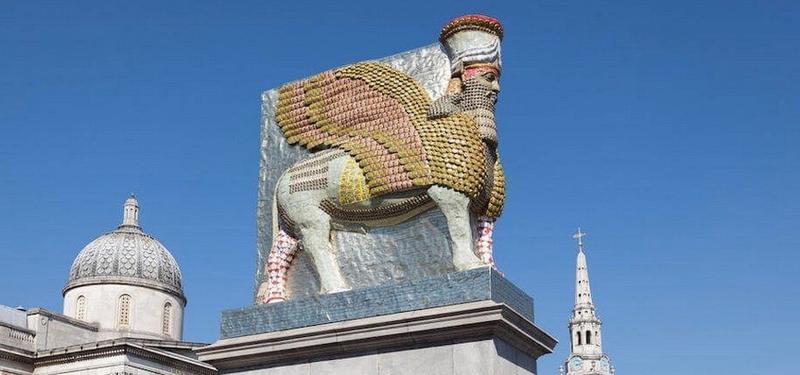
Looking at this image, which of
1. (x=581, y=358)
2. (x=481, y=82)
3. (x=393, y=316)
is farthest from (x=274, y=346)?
(x=581, y=358)

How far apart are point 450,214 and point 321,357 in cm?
233

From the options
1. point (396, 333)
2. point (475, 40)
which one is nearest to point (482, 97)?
point (475, 40)

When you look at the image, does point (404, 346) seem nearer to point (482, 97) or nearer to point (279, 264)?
point (279, 264)

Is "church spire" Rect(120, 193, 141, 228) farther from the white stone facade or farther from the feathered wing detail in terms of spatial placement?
the feathered wing detail

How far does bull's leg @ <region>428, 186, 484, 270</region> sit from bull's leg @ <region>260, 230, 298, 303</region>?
231 cm

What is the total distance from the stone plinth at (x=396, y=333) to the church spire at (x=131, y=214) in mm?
42875

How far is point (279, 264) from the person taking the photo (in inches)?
531

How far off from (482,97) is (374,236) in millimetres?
2234

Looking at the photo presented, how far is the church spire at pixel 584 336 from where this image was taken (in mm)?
98438

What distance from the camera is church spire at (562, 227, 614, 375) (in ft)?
323

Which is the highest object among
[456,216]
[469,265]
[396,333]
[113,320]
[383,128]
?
[113,320]

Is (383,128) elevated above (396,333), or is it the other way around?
(383,128)

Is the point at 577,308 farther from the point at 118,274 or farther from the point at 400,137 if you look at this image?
the point at 400,137

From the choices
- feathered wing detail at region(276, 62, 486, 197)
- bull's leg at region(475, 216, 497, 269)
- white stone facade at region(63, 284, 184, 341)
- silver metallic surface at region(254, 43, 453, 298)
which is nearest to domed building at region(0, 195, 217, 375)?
white stone facade at region(63, 284, 184, 341)
